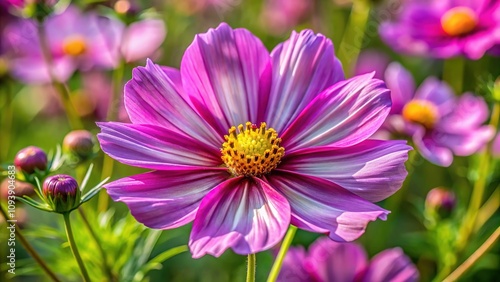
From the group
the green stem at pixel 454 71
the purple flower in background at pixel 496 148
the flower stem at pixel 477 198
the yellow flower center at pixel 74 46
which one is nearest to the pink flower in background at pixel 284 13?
the green stem at pixel 454 71

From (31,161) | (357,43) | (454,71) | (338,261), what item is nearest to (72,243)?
(31,161)

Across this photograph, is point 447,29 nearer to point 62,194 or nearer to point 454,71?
point 454,71

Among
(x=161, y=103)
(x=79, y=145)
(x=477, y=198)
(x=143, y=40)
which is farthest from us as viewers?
(x=143, y=40)

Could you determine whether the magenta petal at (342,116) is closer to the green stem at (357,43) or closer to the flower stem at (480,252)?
the flower stem at (480,252)

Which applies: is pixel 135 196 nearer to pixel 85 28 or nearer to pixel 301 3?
pixel 85 28

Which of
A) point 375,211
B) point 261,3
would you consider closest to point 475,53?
point 375,211

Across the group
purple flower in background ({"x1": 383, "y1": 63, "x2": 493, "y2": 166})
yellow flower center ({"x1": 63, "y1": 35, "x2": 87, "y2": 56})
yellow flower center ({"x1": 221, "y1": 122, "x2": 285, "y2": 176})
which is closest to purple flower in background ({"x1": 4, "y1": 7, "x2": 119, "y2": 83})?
yellow flower center ({"x1": 63, "y1": 35, "x2": 87, "y2": 56})
